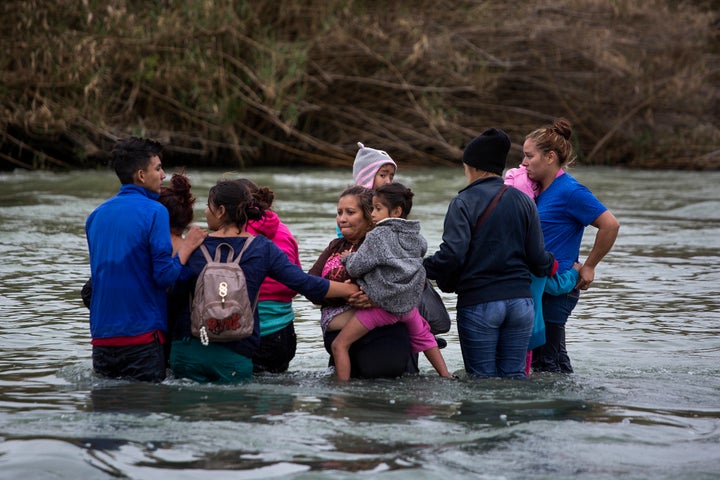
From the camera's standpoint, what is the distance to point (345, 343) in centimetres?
622

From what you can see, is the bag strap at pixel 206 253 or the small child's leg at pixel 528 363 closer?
the bag strap at pixel 206 253

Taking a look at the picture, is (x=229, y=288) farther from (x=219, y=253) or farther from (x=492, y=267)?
(x=492, y=267)

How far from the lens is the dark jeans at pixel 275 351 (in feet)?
20.9

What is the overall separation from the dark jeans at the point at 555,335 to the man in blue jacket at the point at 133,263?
2119 mm

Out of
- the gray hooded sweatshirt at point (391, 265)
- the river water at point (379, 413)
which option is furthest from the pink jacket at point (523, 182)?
the river water at point (379, 413)

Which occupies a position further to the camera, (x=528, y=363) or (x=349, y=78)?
(x=349, y=78)

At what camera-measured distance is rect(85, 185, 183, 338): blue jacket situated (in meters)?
5.72

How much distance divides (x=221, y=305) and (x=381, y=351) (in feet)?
3.46

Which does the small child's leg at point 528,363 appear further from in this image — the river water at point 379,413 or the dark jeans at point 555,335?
the dark jeans at point 555,335

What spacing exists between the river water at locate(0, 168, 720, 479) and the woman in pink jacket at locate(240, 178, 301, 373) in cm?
17

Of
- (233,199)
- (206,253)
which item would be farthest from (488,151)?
(206,253)

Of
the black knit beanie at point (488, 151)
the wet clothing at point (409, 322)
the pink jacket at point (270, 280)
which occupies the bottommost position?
the wet clothing at point (409, 322)

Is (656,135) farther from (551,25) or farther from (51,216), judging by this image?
(51,216)

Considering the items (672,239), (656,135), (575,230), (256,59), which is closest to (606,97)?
(656,135)
